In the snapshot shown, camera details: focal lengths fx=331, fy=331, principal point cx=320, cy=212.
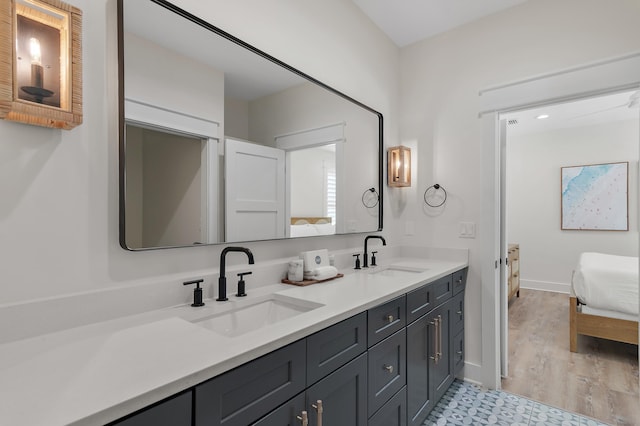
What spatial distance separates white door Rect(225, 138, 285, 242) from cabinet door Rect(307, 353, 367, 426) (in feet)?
2.42

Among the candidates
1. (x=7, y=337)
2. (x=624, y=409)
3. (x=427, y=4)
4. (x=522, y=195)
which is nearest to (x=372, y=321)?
(x=7, y=337)

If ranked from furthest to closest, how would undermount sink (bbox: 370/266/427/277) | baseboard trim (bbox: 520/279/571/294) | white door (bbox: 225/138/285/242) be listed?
baseboard trim (bbox: 520/279/571/294) < undermount sink (bbox: 370/266/427/277) < white door (bbox: 225/138/285/242)

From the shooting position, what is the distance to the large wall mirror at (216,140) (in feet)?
3.90

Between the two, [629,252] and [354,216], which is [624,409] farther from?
[629,252]

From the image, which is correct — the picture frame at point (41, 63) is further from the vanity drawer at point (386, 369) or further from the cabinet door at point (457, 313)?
the cabinet door at point (457, 313)

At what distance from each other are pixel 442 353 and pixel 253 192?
1.51 metres

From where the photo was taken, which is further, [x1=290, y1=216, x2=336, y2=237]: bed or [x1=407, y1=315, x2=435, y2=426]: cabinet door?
[x1=290, y1=216, x2=336, y2=237]: bed

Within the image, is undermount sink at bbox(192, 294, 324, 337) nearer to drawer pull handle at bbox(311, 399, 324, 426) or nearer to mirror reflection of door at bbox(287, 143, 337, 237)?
drawer pull handle at bbox(311, 399, 324, 426)

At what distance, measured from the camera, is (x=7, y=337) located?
887mm

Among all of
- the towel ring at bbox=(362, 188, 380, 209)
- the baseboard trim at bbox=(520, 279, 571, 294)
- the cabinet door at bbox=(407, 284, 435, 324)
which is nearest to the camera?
the cabinet door at bbox=(407, 284, 435, 324)

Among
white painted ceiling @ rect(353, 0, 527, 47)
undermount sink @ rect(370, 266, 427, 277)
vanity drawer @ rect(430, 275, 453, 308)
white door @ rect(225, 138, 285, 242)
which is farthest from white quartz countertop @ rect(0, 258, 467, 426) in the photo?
white painted ceiling @ rect(353, 0, 527, 47)

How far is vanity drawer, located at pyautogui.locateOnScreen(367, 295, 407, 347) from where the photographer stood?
136cm

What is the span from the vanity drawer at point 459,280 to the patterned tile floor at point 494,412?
69 cm

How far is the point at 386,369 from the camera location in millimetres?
1462
